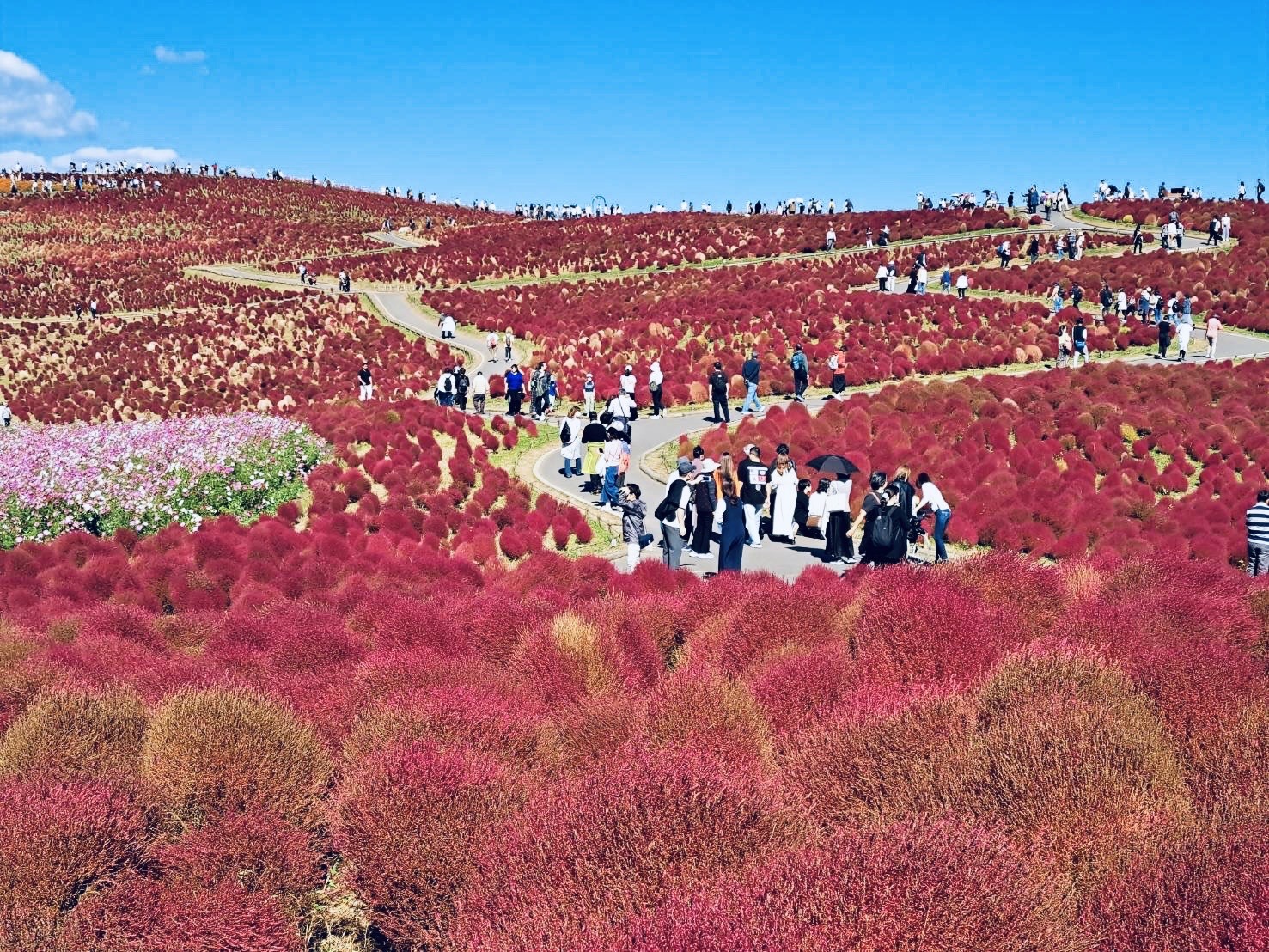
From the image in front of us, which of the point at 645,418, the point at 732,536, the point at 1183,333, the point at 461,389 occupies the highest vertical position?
the point at 1183,333

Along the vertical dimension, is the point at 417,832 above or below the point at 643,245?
below

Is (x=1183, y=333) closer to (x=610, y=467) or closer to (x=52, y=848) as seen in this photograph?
(x=610, y=467)

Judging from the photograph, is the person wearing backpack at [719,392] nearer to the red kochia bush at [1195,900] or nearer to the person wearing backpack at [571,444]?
the person wearing backpack at [571,444]

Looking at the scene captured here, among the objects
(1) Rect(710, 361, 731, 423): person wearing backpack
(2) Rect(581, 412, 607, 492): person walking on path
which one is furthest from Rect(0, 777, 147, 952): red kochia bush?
(1) Rect(710, 361, 731, 423): person wearing backpack

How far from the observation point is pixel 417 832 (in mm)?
4281

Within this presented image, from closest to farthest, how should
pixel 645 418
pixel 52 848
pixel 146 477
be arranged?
1. pixel 52 848
2. pixel 146 477
3. pixel 645 418

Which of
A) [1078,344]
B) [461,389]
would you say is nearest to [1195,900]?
[461,389]

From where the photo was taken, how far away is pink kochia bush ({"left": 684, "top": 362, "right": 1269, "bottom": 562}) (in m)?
13.6

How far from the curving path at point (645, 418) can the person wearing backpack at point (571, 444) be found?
31 cm

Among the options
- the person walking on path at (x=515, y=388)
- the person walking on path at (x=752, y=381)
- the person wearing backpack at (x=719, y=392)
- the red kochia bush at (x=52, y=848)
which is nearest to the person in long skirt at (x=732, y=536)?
the red kochia bush at (x=52, y=848)

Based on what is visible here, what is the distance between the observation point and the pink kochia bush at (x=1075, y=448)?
1359 cm

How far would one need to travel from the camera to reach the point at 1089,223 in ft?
187

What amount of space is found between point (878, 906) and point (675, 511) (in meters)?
10.1

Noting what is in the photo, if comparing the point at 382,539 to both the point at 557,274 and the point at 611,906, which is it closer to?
the point at 611,906
